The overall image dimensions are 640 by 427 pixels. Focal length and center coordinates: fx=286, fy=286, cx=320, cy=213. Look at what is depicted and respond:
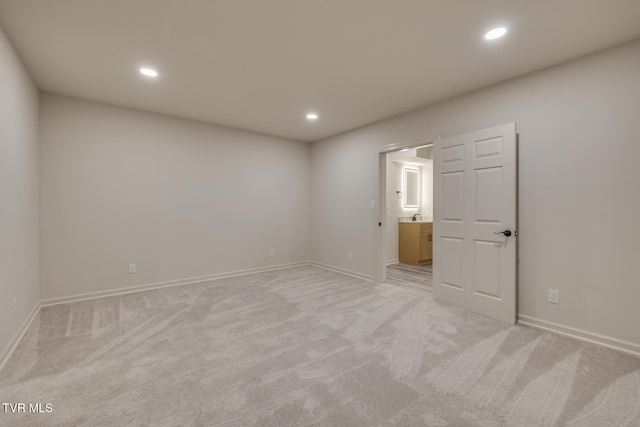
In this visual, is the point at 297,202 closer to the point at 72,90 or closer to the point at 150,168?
the point at 150,168

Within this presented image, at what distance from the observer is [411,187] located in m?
6.71

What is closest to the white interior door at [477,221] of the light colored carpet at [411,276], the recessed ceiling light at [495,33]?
the light colored carpet at [411,276]

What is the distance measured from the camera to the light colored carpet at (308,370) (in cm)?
163

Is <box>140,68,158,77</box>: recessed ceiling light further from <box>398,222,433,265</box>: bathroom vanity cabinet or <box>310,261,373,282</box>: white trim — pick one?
<box>398,222,433,265</box>: bathroom vanity cabinet

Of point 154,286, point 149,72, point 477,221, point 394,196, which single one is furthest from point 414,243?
point 149,72

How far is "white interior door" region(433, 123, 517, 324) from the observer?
2.92 meters

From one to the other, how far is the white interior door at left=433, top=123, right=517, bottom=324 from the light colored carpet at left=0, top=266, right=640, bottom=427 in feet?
0.90

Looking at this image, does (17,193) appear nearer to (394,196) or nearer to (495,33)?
(495,33)

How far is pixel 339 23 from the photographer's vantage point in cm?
216

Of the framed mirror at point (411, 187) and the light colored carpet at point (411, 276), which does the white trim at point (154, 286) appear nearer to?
the light colored carpet at point (411, 276)

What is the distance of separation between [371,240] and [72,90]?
4.36m

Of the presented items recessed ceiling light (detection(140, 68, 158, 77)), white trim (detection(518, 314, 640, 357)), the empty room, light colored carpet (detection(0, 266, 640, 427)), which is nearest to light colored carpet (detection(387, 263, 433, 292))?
the empty room

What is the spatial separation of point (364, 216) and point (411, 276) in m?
1.37

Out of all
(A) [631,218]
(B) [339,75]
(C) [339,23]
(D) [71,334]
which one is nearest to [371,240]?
(B) [339,75]
